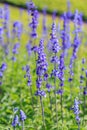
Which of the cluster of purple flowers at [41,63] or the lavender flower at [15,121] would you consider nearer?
the lavender flower at [15,121]

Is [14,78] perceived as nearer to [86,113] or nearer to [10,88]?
[10,88]

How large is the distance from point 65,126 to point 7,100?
2.67m

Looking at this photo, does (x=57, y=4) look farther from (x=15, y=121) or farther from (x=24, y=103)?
(x=15, y=121)

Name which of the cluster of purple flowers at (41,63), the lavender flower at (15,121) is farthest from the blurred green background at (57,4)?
the lavender flower at (15,121)

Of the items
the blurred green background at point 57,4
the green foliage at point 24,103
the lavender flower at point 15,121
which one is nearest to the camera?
the lavender flower at point 15,121

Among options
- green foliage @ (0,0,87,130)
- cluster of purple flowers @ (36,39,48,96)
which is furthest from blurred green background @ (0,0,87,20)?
cluster of purple flowers @ (36,39,48,96)

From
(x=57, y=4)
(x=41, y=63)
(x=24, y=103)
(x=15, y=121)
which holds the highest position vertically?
(x=57, y=4)

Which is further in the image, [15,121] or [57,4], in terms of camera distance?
[57,4]

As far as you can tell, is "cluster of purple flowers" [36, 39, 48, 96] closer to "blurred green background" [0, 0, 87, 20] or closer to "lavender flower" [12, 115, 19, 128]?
"lavender flower" [12, 115, 19, 128]

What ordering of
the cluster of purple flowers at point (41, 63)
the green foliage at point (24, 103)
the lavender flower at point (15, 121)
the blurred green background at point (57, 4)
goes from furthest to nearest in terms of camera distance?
the blurred green background at point (57, 4), the green foliage at point (24, 103), the cluster of purple flowers at point (41, 63), the lavender flower at point (15, 121)

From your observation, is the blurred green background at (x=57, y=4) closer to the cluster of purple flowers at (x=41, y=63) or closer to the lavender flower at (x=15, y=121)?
the cluster of purple flowers at (x=41, y=63)

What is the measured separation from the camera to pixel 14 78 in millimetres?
13500

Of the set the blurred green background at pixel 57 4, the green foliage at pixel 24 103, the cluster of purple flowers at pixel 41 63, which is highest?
the blurred green background at pixel 57 4

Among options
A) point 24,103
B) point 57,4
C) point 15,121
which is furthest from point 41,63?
point 57,4
